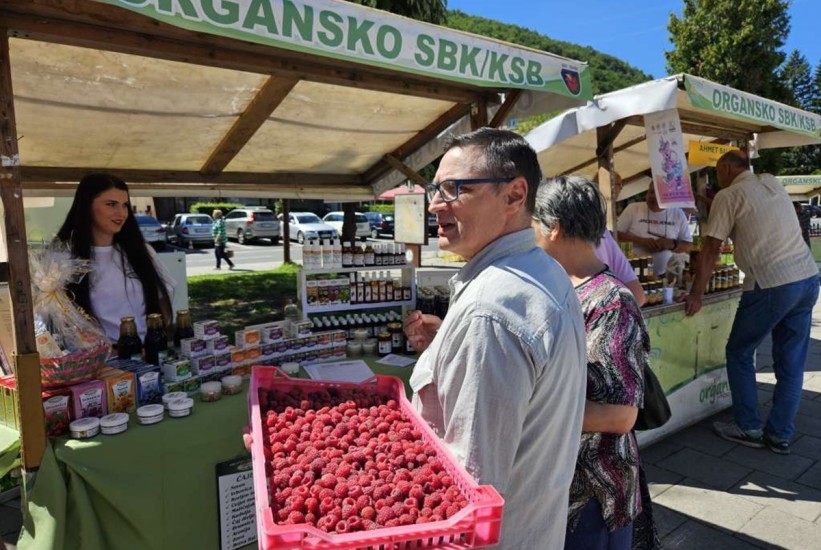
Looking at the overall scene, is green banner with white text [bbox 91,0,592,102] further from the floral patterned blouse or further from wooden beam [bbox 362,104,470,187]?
the floral patterned blouse

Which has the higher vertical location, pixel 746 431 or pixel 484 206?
pixel 484 206

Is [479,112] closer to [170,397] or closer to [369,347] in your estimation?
[369,347]

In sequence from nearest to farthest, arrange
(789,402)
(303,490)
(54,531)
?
(303,490) → (54,531) → (789,402)

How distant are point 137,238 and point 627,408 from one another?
303cm

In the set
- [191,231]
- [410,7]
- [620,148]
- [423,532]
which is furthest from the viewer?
[191,231]

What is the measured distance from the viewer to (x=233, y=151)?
15.1 ft

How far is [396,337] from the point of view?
3.60 meters

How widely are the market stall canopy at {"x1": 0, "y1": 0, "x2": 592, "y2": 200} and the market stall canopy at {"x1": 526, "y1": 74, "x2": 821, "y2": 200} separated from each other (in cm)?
47

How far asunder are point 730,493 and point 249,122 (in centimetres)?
424

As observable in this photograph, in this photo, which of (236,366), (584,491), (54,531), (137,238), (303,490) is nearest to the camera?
(303,490)

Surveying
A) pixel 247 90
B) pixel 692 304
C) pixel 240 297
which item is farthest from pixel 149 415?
pixel 240 297

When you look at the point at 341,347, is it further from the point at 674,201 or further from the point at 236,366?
the point at 674,201

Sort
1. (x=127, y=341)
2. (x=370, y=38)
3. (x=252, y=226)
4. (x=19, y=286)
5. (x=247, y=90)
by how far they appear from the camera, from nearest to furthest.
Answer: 1. (x=19, y=286)
2. (x=370, y=38)
3. (x=127, y=341)
4. (x=247, y=90)
5. (x=252, y=226)

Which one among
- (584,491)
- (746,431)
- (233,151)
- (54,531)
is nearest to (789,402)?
(746,431)
